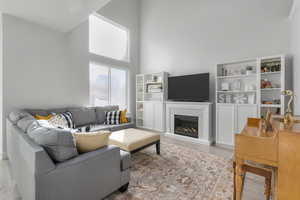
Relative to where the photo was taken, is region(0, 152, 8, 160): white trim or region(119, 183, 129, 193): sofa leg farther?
region(0, 152, 8, 160): white trim

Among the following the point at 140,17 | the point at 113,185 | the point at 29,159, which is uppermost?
the point at 140,17

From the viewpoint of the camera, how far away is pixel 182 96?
4172mm

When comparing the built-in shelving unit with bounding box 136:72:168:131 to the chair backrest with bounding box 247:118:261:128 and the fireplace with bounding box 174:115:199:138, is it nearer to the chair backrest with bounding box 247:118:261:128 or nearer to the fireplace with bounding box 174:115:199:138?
the fireplace with bounding box 174:115:199:138

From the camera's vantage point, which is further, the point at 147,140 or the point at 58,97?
the point at 58,97

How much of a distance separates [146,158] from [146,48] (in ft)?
13.4

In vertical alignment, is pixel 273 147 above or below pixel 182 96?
below

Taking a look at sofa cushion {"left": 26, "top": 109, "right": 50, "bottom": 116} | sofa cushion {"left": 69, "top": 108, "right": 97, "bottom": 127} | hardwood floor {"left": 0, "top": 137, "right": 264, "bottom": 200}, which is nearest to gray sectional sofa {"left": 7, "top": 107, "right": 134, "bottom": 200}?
hardwood floor {"left": 0, "top": 137, "right": 264, "bottom": 200}

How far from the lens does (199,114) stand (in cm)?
381

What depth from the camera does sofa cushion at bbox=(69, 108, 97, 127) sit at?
347 centimetres

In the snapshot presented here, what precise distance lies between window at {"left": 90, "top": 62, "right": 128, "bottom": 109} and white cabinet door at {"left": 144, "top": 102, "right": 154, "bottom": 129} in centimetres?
86

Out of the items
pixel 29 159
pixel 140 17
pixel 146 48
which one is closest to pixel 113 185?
pixel 29 159

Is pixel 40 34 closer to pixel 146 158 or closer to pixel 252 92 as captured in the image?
pixel 146 158

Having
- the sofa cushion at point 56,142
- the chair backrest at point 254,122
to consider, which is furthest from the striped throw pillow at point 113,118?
the chair backrest at point 254,122

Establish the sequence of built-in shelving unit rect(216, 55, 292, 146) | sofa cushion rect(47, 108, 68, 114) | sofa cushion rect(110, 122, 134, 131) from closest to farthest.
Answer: built-in shelving unit rect(216, 55, 292, 146) → sofa cushion rect(47, 108, 68, 114) → sofa cushion rect(110, 122, 134, 131)
